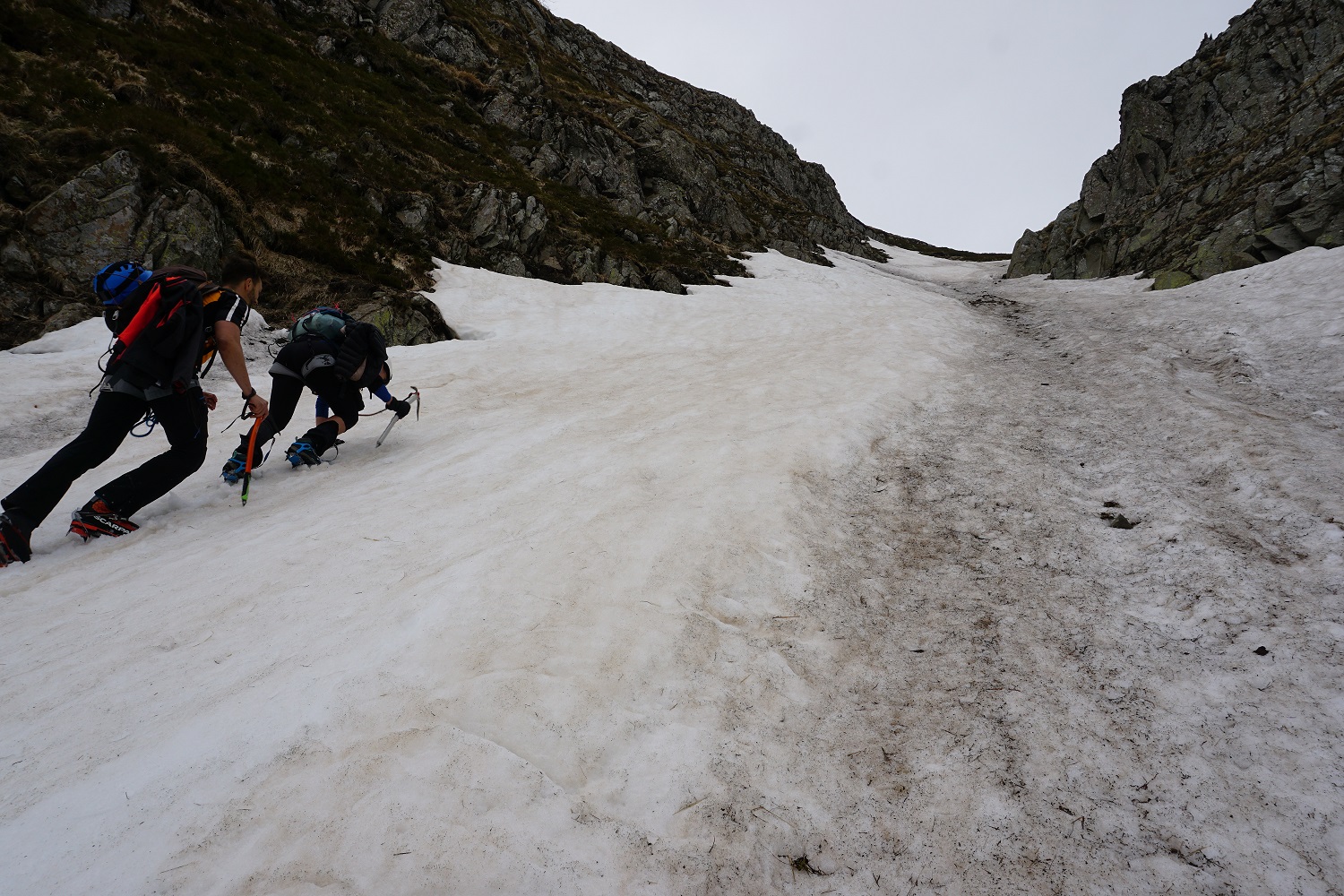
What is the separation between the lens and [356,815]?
2.32 meters

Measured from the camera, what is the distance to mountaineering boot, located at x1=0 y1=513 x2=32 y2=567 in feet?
14.9

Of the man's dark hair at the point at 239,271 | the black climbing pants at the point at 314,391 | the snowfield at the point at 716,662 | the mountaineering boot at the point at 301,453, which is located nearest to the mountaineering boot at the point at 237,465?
the snowfield at the point at 716,662

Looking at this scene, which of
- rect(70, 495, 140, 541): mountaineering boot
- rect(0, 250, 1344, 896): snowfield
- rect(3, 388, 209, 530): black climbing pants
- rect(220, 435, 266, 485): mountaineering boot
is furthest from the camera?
rect(220, 435, 266, 485): mountaineering boot

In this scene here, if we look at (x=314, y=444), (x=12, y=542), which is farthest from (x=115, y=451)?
(x=314, y=444)

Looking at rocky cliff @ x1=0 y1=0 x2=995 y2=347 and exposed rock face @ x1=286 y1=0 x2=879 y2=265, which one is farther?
exposed rock face @ x1=286 y1=0 x2=879 y2=265

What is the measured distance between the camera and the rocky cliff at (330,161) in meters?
11.4

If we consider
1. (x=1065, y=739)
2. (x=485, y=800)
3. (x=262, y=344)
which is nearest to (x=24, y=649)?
(x=485, y=800)

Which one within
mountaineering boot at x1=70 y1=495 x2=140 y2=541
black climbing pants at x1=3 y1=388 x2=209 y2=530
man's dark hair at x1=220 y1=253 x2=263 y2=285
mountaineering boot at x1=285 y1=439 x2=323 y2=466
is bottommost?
mountaineering boot at x1=70 y1=495 x2=140 y2=541

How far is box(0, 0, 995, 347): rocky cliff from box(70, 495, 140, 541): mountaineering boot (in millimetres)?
7261

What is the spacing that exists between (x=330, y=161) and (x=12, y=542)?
58.1ft

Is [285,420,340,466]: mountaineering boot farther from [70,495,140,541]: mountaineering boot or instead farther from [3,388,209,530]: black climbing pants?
[70,495,140,541]: mountaineering boot

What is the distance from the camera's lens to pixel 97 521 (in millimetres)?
5020

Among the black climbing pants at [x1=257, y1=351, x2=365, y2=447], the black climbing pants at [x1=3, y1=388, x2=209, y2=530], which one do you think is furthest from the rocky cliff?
the black climbing pants at [x1=3, y1=388, x2=209, y2=530]

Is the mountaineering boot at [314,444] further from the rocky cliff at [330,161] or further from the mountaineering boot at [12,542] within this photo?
the rocky cliff at [330,161]
